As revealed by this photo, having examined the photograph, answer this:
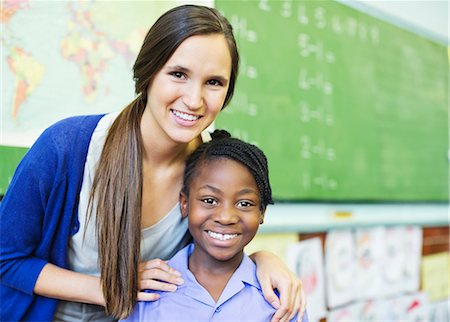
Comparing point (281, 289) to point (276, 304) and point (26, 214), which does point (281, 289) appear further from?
point (26, 214)

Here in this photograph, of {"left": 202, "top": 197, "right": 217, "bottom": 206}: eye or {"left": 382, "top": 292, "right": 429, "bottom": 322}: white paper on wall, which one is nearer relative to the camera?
{"left": 202, "top": 197, "right": 217, "bottom": 206}: eye

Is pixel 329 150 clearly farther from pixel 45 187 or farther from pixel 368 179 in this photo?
pixel 45 187

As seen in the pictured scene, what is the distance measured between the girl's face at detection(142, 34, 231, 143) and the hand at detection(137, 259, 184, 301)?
0.28m

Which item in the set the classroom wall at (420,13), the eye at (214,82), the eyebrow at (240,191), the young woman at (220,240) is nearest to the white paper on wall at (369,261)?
the classroom wall at (420,13)

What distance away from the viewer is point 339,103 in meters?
2.39

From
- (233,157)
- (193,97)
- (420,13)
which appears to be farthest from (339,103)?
(193,97)

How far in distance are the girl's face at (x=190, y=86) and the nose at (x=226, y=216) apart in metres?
0.17

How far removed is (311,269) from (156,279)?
3.90ft

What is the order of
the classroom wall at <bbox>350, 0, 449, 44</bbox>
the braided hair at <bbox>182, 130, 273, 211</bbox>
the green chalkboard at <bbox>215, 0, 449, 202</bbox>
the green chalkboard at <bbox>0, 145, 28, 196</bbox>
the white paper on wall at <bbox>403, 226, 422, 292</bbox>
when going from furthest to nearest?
the white paper on wall at <bbox>403, 226, 422, 292</bbox>, the classroom wall at <bbox>350, 0, 449, 44</bbox>, the green chalkboard at <bbox>215, 0, 449, 202</bbox>, the green chalkboard at <bbox>0, 145, 28, 196</bbox>, the braided hair at <bbox>182, 130, 273, 211</bbox>

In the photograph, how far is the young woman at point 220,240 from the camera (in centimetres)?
118

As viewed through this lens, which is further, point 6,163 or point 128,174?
point 6,163

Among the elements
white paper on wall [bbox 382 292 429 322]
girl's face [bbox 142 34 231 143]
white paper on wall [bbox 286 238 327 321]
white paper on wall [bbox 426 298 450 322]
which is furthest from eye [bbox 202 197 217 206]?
white paper on wall [bbox 426 298 450 322]

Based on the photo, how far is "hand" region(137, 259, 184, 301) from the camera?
1.18 meters

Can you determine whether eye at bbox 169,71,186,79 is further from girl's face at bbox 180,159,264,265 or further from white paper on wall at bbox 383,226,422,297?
white paper on wall at bbox 383,226,422,297
